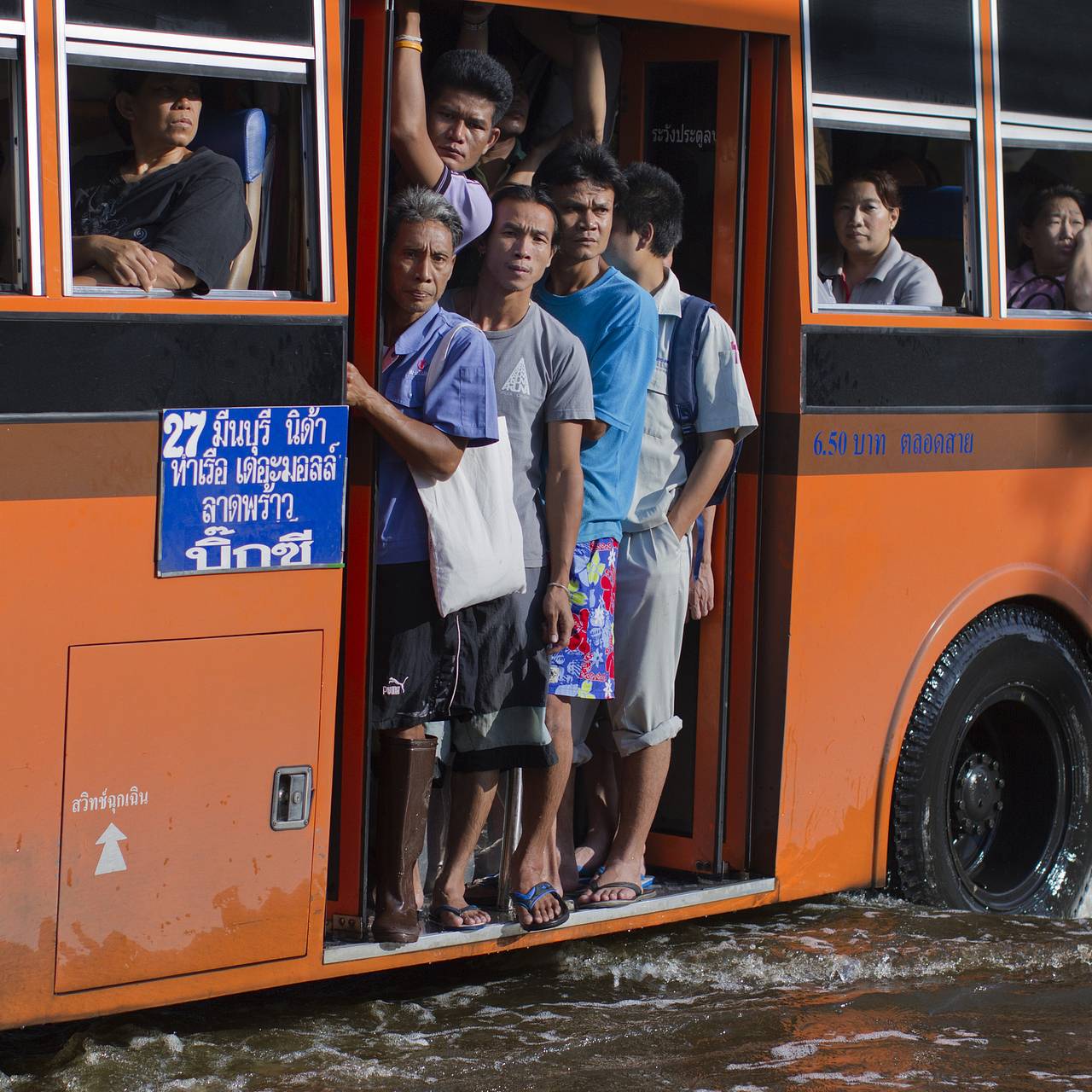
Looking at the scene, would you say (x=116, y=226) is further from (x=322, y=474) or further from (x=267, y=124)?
(x=322, y=474)

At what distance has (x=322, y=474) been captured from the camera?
409 centimetres

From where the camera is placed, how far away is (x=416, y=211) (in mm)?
4344

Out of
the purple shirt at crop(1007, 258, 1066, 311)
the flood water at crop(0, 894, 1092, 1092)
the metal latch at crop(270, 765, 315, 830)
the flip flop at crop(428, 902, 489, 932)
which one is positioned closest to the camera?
the metal latch at crop(270, 765, 315, 830)

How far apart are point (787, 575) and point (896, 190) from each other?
122 centimetres

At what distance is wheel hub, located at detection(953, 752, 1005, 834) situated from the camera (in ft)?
19.2

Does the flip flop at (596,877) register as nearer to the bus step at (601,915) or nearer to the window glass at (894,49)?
the bus step at (601,915)

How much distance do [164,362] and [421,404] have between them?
0.73 meters

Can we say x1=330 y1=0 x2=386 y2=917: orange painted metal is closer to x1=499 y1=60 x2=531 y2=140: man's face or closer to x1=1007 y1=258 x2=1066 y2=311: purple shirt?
x1=499 y1=60 x2=531 y2=140: man's face

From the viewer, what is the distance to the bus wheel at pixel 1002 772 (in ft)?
18.2

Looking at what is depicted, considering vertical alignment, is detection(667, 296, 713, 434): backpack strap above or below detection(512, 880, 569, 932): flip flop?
above

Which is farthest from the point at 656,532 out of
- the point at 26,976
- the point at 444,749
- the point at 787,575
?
the point at 26,976

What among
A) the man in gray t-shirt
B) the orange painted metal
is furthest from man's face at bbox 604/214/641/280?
the orange painted metal

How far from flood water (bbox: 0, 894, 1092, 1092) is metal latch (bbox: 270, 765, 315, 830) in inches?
23.3

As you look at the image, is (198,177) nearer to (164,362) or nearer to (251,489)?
(164,362)
